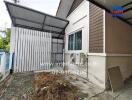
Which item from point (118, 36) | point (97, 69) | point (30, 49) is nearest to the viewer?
point (97, 69)

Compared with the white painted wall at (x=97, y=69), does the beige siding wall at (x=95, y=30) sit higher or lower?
higher

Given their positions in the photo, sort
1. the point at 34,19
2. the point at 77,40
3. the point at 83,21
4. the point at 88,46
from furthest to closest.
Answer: the point at 34,19
the point at 77,40
the point at 83,21
the point at 88,46

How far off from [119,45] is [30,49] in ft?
18.1

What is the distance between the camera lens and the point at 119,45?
4469 millimetres

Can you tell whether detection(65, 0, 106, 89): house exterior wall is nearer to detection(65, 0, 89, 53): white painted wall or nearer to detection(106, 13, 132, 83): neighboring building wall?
detection(65, 0, 89, 53): white painted wall

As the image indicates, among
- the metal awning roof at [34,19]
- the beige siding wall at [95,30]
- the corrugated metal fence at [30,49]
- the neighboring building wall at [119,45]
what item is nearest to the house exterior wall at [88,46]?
the beige siding wall at [95,30]

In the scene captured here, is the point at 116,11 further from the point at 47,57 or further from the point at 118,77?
the point at 47,57

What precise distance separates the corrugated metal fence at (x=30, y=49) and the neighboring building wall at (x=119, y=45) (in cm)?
475

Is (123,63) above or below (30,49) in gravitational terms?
below

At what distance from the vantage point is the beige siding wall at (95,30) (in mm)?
4180

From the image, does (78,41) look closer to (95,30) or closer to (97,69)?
(95,30)

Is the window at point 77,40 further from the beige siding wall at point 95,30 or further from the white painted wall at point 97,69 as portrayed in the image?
the white painted wall at point 97,69

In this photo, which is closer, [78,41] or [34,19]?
[78,41]

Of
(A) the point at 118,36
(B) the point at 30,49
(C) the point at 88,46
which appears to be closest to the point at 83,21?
(C) the point at 88,46
